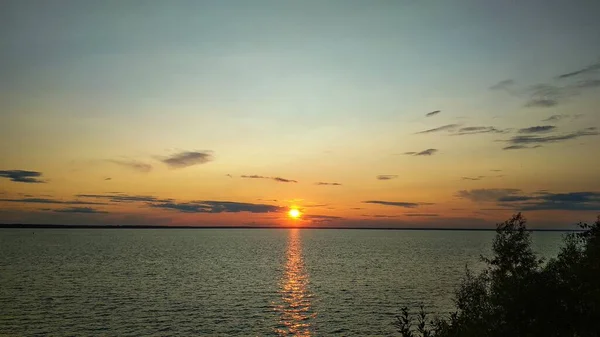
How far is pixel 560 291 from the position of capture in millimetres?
34344

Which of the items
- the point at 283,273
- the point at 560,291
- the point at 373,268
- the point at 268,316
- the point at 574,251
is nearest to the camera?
the point at 560,291

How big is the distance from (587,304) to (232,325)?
49967 millimetres

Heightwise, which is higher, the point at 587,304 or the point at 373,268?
the point at 587,304

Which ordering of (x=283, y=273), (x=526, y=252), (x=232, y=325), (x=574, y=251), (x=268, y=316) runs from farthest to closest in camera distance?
(x=283, y=273), (x=268, y=316), (x=232, y=325), (x=526, y=252), (x=574, y=251)

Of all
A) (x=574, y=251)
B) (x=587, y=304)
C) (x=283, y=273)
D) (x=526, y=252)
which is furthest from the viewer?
(x=283, y=273)

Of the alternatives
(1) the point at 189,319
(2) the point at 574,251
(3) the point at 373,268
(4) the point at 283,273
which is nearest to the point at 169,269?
(4) the point at 283,273

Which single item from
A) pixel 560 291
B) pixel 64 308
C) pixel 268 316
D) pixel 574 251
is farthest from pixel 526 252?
pixel 64 308

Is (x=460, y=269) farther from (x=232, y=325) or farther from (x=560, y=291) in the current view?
(x=560, y=291)

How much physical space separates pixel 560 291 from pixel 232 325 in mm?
47581

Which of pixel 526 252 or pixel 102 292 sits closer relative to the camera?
pixel 526 252

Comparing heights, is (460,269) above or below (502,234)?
below

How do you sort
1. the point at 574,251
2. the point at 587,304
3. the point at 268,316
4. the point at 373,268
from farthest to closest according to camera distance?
the point at 373,268 → the point at 268,316 → the point at 574,251 → the point at 587,304

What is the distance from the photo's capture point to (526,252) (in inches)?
2514

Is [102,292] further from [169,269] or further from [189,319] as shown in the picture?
[169,269]
